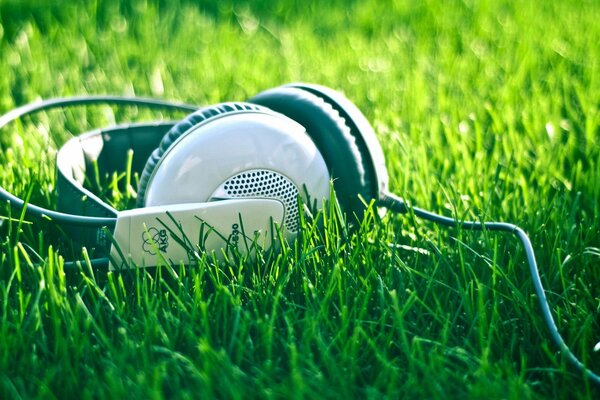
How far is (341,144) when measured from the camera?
197 cm

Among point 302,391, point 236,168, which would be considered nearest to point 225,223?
point 236,168

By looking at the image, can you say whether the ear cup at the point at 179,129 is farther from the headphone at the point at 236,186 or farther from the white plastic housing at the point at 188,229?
the white plastic housing at the point at 188,229

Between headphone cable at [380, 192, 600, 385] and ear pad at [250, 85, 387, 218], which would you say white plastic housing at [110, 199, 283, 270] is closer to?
ear pad at [250, 85, 387, 218]

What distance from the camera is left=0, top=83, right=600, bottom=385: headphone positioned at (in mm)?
1810

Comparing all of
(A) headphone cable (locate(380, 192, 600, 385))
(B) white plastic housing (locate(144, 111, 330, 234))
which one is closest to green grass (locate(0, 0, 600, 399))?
(A) headphone cable (locate(380, 192, 600, 385))

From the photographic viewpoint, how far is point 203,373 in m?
1.48

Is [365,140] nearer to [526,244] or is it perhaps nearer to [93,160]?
[526,244]

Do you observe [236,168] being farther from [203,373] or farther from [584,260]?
[584,260]

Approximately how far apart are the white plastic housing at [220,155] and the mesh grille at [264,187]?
13mm

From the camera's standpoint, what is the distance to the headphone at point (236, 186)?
71.2 inches

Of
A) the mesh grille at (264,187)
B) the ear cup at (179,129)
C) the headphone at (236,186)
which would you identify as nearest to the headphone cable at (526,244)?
the headphone at (236,186)

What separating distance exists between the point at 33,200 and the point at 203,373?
1015 mm

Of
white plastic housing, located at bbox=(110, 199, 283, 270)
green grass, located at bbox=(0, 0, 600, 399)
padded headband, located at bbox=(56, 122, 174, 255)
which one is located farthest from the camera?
padded headband, located at bbox=(56, 122, 174, 255)

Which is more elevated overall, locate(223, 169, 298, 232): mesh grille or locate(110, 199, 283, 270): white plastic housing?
locate(223, 169, 298, 232): mesh grille
